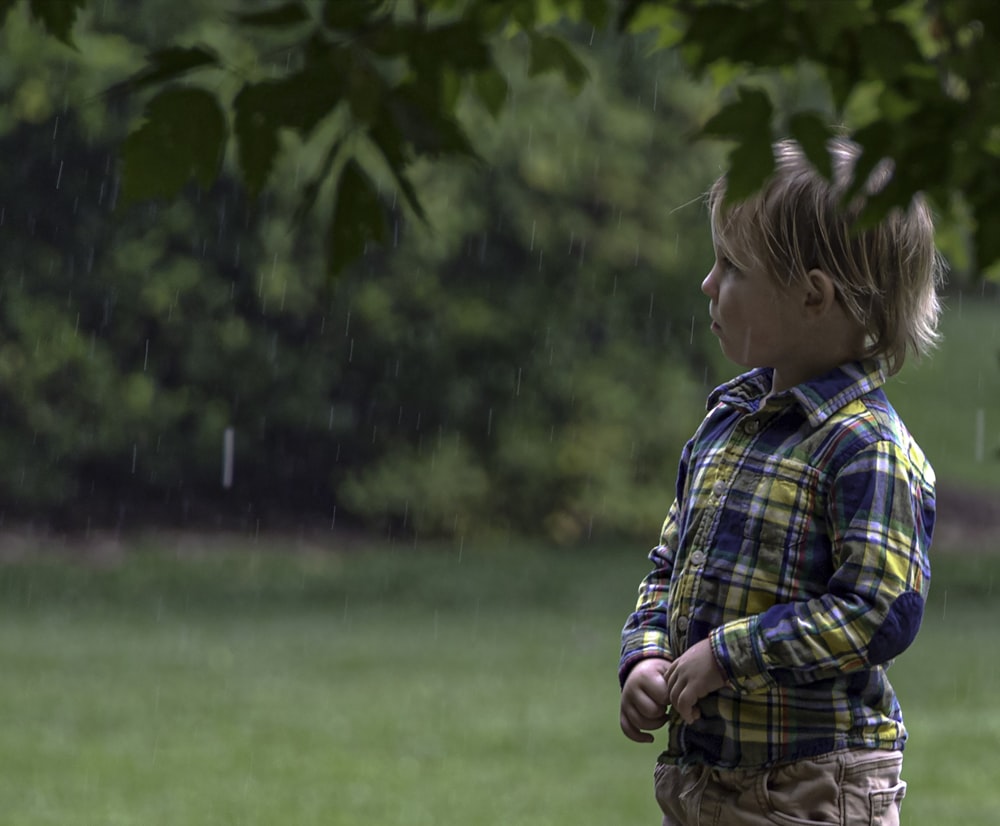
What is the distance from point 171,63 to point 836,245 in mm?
1205

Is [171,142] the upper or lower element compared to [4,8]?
lower

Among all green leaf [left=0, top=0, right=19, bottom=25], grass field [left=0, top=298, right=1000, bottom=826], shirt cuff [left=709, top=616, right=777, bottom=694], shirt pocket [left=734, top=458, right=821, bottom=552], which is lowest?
grass field [left=0, top=298, right=1000, bottom=826]

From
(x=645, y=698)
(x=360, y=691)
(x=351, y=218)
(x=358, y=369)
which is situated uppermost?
(x=358, y=369)

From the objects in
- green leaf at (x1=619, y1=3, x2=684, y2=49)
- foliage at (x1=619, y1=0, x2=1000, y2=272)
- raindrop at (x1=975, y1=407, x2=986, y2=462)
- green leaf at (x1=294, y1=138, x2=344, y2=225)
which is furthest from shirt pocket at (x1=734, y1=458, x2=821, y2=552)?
raindrop at (x1=975, y1=407, x2=986, y2=462)

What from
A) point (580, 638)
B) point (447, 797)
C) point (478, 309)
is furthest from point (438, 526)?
point (447, 797)

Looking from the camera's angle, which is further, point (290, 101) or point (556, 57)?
point (556, 57)

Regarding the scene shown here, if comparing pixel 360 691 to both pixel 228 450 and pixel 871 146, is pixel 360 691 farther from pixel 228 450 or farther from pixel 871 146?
pixel 871 146

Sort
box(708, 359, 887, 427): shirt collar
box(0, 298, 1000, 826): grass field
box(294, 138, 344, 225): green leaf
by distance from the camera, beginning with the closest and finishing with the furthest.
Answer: box(294, 138, 344, 225): green leaf, box(708, 359, 887, 427): shirt collar, box(0, 298, 1000, 826): grass field

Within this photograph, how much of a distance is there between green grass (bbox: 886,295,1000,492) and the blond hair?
9633mm

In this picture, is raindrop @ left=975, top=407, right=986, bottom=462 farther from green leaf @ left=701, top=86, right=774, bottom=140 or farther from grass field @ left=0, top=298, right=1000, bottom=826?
green leaf @ left=701, top=86, right=774, bottom=140

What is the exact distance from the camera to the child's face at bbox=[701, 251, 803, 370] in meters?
2.39

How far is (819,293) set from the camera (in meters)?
2.37

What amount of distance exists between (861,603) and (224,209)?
24.0 ft

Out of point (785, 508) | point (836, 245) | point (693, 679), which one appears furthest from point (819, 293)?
point (693, 679)
